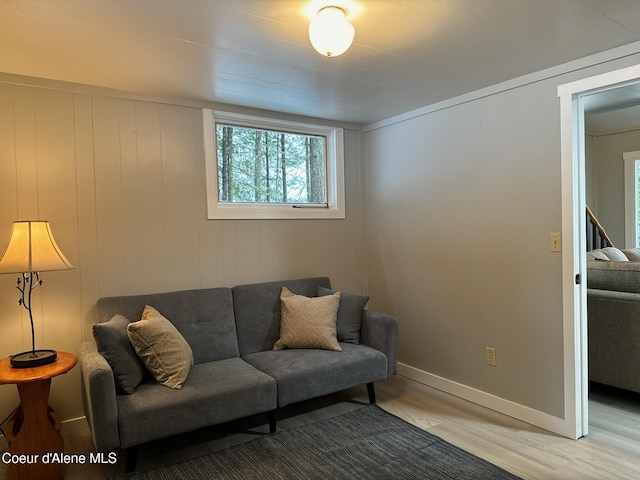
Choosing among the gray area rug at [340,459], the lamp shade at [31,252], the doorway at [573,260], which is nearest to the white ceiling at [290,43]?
the doorway at [573,260]

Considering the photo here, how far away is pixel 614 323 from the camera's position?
10.2 ft

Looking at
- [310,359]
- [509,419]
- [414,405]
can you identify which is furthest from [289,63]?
[509,419]

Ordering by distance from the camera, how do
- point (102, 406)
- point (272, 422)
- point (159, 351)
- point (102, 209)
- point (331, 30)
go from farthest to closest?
point (102, 209) → point (272, 422) → point (159, 351) → point (102, 406) → point (331, 30)

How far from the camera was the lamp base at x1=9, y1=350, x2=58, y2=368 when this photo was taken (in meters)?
2.17

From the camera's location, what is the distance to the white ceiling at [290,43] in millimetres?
1838

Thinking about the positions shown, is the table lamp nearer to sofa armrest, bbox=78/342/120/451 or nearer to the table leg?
the table leg

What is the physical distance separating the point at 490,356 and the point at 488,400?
0.31m

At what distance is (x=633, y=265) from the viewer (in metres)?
3.09

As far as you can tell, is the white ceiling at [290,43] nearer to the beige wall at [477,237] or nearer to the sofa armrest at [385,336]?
the beige wall at [477,237]

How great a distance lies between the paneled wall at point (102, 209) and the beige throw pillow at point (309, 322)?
447 millimetres

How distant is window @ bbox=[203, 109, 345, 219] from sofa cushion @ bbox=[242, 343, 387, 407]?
3.73ft

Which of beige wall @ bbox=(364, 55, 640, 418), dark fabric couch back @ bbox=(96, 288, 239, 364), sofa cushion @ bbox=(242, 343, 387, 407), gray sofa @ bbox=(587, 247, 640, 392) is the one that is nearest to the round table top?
dark fabric couch back @ bbox=(96, 288, 239, 364)

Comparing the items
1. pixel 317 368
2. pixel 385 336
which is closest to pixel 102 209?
pixel 317 368

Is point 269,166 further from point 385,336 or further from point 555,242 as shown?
point 555,242
